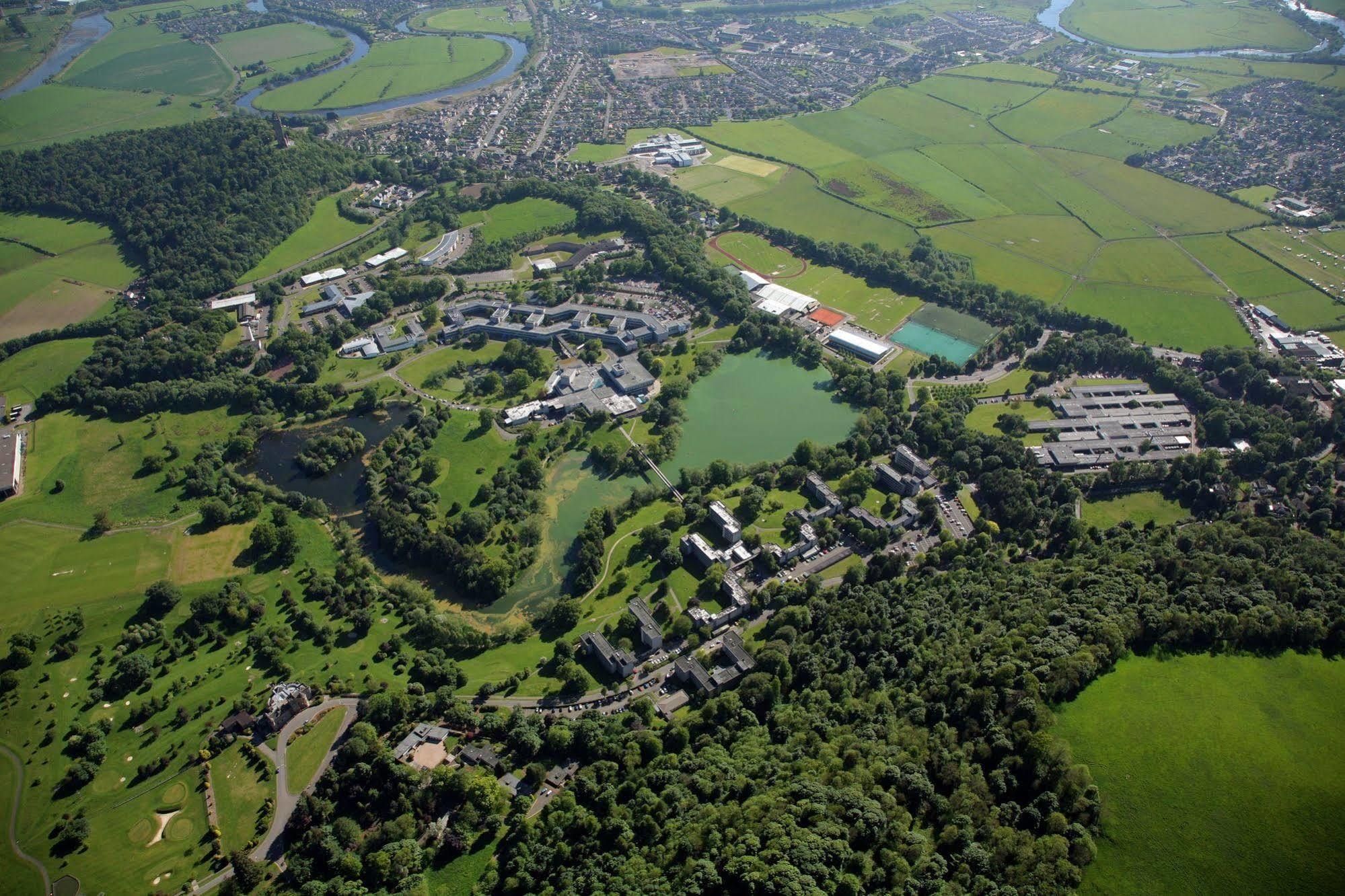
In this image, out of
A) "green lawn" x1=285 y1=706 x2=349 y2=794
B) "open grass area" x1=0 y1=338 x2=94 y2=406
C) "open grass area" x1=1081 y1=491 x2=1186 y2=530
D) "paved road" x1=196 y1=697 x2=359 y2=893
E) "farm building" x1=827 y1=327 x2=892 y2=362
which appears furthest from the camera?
"farm building" x1=827 y1=327 x2=892 y2=362

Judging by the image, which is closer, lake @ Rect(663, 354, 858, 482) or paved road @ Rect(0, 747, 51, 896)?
paved road @ Rect(0, 747, 51, 896)

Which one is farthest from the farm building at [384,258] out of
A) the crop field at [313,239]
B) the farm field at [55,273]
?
the farm field at [55,273]

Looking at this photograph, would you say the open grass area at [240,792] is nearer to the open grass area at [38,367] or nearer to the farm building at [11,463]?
the farm building at [11,463]

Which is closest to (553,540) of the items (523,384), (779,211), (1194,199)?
(523,384)

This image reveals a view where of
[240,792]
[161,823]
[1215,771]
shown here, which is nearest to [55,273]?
[161,823]

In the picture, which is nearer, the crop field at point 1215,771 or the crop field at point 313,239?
the crop field at point 1215,771

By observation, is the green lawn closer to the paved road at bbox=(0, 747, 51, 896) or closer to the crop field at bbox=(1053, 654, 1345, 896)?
the paved road at bbox=(0, 747, 51, 896)

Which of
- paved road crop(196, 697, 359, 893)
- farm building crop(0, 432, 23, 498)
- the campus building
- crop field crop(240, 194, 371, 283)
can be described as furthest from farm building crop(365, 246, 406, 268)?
paved road crop(196, 697, 359, 893)
